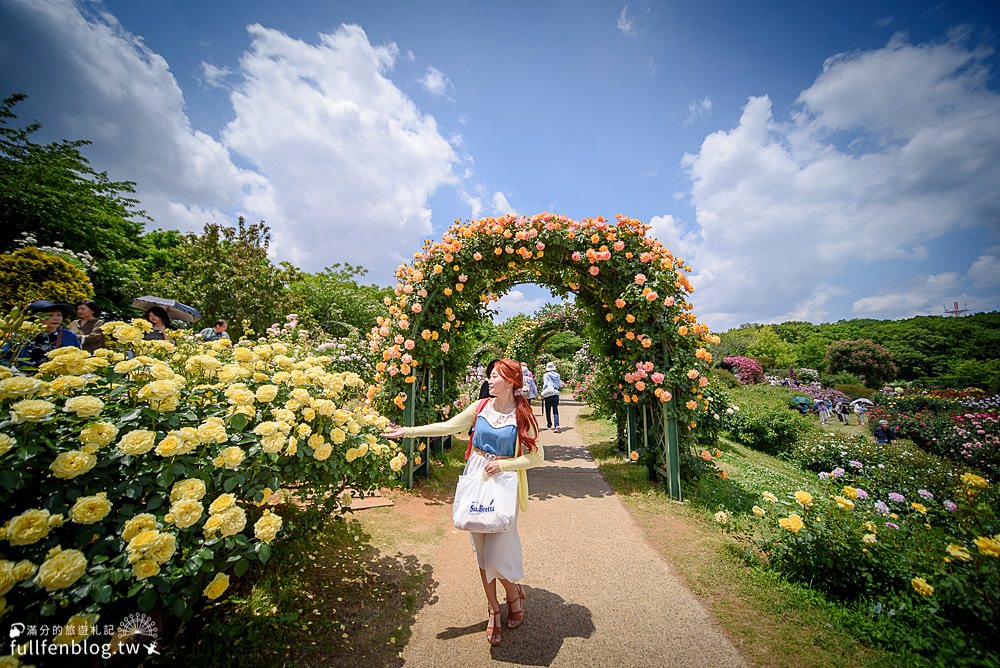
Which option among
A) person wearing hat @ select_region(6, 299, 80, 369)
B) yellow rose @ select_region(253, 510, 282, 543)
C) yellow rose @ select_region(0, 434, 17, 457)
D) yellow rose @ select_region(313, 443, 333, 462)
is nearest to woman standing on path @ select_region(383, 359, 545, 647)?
yellow rose @ select_region(313, 443, 333, 462)

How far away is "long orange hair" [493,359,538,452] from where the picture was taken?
103 inches

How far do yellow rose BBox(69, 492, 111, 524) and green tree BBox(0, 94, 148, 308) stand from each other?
47.1ft

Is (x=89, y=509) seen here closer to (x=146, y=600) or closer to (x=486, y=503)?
(x=146, y=600)

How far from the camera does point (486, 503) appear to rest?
92.5 inches

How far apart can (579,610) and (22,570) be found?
3008 mm

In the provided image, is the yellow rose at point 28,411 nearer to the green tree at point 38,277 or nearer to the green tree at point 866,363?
the green tree at point 38,277

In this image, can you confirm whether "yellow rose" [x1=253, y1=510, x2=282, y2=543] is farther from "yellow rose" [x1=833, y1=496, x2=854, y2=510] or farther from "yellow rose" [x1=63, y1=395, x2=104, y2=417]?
"yellow rose" [x1=833, y1=496, x2=854, y2=510]

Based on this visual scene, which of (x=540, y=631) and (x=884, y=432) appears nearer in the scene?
(x=540, y=631)

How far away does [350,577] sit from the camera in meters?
2.96

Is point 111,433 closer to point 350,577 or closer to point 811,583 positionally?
point 350,577

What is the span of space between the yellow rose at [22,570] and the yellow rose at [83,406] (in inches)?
21.0

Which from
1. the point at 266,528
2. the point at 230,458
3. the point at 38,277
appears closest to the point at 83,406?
the point at 230,458

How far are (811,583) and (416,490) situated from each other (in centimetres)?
433

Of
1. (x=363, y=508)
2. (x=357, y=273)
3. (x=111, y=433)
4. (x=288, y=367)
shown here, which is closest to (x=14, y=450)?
(x=111, y=433)
